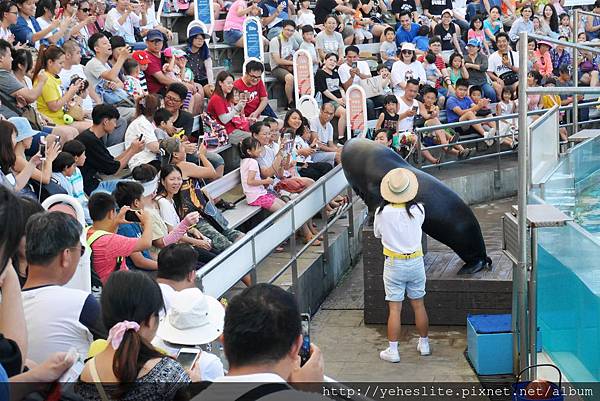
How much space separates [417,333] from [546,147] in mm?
2251

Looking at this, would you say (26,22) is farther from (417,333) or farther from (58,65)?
(417,333)

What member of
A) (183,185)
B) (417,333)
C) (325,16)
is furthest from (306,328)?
(325,16)

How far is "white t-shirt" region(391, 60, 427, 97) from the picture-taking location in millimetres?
16844

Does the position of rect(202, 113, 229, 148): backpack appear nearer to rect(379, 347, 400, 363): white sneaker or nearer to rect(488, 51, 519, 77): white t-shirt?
rect(379, 347, 400, 363): white sneaker

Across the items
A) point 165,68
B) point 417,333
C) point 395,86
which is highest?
point 165,68

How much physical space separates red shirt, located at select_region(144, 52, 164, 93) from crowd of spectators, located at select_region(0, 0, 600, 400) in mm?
24

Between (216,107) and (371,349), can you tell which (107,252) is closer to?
(371,349)

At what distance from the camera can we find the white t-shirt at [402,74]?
16.8 metres

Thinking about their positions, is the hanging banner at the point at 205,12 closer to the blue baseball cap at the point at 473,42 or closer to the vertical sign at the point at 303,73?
the vertical sign at the point at 303,73

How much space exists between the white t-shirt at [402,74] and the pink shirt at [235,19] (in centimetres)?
251

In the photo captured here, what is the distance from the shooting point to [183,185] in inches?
378

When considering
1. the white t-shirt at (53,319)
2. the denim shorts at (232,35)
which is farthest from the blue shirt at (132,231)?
the denim shorts at (232,35)

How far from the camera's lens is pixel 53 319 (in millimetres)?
4688

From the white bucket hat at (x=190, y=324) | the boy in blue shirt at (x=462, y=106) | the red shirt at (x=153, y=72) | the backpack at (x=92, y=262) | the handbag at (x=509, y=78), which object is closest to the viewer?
the white bucket hat at (x=190, y=324)
